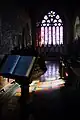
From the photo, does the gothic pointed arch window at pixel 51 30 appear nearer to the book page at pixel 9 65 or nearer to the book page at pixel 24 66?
the book page at pixel 9 65

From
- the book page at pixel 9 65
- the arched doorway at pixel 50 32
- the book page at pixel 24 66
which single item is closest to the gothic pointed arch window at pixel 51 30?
the arched doorway at pixel 50 32

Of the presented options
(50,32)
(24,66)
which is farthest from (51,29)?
(24,66)

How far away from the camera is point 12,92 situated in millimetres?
4512

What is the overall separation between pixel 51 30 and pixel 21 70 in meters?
19.1

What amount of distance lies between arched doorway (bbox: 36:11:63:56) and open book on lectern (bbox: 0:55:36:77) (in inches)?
686

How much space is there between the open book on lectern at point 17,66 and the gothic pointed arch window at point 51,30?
59.1ft

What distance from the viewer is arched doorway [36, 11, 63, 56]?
829 inches

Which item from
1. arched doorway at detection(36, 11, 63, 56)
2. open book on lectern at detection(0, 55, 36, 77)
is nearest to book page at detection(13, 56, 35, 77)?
open book on lectern at detection(0, 55, 36, 77)

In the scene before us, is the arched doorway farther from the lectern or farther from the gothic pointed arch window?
the lectern

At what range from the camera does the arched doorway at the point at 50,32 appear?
2105 cm

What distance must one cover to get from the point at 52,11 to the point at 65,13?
182 centimetres

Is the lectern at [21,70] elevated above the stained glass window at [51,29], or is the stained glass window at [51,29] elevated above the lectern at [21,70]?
the stained glass window at [51,29]

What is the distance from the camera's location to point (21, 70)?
9.35 ft

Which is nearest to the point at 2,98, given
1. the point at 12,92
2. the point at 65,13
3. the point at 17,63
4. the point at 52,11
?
the point at 12,92
